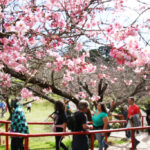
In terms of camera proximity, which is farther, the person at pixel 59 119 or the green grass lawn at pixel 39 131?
the green grass lawn at pixel 39 131

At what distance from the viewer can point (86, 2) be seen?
185 inches

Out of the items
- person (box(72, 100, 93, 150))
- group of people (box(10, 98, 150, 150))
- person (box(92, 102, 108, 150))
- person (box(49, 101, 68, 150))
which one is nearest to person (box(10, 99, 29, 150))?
group of people (box(10, 98, 150, 150))

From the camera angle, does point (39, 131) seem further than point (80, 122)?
Yes

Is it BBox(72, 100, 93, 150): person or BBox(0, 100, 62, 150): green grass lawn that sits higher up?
BBox(72, 100, 93, 150): person

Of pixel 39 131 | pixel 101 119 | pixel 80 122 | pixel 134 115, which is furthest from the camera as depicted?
pixel 39 131

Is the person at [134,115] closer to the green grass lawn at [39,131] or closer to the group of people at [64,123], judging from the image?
the group of people at [64,123]

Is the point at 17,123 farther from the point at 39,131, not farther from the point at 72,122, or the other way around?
the point at 39,131

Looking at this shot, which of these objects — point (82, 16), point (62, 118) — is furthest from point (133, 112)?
point (82, 16)

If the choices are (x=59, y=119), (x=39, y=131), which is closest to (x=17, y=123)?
(x=59, y=119)

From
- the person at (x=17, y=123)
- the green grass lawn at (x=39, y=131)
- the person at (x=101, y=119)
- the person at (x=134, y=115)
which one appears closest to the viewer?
the person at (x=17, y=123)

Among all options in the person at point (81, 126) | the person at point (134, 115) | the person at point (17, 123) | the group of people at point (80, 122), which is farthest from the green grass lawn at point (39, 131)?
the person at point (81, 126)

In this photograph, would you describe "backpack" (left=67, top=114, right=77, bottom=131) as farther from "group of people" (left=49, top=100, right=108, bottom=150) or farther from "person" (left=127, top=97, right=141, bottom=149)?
"person" (left=127, top=97, right=141, bottom=149)

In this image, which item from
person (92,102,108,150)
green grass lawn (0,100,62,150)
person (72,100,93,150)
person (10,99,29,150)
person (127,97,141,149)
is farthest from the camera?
green grass lawn (0,100,62,150)

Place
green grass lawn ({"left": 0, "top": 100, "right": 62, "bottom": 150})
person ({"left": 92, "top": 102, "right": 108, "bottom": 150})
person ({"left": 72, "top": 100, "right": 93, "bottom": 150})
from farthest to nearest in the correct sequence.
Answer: green grass lawn ({"left": 0, "top": 100, "right": 62, "bottom": 150})
person ({"left": 92, "top": 102, "right": 108, "bottom": 150})
person ({"left": 72, "top": 100, "right": 93, "bottom": 150})
